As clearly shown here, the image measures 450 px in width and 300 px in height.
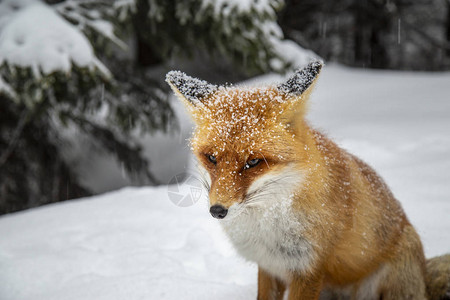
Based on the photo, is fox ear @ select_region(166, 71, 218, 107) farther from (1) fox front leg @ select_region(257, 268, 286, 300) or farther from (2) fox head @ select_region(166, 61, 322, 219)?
(1) fox front leg @ select_region(257, 268, 286, 300)

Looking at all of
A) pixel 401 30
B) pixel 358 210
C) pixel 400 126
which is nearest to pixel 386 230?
pixel 358 210

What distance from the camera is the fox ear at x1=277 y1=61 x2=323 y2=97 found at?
1.94 meters

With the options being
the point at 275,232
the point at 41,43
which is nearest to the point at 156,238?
the point at 275,232

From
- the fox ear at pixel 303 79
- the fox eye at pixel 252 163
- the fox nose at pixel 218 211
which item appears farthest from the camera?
the fox ear at pixel 303 79

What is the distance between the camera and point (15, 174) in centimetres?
551

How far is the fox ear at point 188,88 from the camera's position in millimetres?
2119

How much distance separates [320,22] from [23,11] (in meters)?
9.24

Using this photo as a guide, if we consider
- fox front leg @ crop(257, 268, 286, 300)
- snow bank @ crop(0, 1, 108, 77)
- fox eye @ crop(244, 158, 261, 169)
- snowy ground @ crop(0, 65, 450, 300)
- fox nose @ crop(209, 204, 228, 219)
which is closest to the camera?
fox nose @ crop(209, 204, 228, 219)

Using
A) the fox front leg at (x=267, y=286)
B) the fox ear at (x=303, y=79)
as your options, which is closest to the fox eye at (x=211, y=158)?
the fox ear at (x=303, y=79)

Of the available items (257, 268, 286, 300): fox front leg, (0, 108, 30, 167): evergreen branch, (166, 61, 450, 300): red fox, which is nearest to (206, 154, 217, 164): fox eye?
(166, 61, 450, 300): red fox

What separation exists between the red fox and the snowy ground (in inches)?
19.8

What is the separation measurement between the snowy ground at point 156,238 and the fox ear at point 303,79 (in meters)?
0.92

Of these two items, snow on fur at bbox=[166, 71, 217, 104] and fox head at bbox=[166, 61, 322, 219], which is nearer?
fox head at bbox=[166, 61, 322, 219]

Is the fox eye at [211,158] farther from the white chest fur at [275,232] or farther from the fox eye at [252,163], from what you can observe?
the white chest fur at [275,232]
